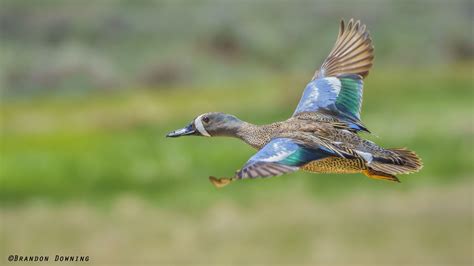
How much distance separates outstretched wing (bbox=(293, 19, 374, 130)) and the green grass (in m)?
10.8

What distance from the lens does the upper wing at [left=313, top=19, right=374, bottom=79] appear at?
514 centimetres

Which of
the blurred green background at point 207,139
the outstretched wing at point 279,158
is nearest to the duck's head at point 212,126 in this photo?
the outstretched wing at point 279,158

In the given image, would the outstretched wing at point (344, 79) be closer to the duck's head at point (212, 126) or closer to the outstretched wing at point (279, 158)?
the duck's head at point (212, 126)

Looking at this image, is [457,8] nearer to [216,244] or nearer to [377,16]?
[377,16]

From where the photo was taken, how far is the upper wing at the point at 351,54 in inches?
202

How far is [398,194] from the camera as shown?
671 inches

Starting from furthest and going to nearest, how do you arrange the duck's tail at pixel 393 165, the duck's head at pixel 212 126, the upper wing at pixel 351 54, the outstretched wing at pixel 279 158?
1. the upper wing at pixel 351 54
2. the duck's head at pixel 212 126
3. the duck's tail at pixel 393 165
4. the outstretched wing at pixel 279 158

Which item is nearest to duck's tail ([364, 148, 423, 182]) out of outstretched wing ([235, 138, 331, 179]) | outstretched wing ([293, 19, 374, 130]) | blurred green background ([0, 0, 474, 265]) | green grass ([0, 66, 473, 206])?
outstretched wing ([235, 138, 331, 179])

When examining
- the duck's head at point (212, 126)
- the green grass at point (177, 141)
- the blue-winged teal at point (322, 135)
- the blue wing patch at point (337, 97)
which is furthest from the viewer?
the green grass at point (177, 141)

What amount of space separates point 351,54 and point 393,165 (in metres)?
1.20

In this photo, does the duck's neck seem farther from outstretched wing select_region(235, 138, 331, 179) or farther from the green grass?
the green grass

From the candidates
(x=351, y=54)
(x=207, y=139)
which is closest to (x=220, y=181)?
(x=351, y=54)

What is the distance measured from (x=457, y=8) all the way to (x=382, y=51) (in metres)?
2.92

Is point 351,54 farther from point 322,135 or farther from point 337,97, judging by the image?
point 322,135
